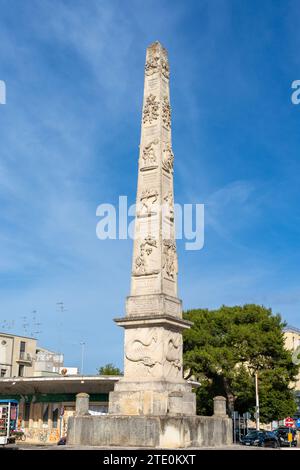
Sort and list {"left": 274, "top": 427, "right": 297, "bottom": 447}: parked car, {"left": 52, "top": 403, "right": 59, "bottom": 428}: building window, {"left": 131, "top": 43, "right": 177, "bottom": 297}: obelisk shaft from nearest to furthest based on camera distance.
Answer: {"left": 131, "top": 43, "right": 177, "bottom": 297}: obelisk shaft
{"left": 274, "top": 427, "right": 297, "bottom": 447}: parked car
{"left": 52, "top": 403, "right": 59, "bottom": 428}: building window

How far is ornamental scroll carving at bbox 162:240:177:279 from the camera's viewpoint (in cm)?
1806

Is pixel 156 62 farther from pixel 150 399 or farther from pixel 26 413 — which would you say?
pixel 26 413

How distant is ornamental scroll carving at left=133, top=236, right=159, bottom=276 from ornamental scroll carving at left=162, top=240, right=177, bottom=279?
41 cm

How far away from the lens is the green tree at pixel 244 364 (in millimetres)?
41625

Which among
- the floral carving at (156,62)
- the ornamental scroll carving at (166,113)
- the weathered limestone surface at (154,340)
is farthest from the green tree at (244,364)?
the floral carving at (156,62)

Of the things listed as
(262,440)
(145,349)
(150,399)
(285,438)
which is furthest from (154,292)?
(285,438)

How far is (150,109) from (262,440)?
2112 cm

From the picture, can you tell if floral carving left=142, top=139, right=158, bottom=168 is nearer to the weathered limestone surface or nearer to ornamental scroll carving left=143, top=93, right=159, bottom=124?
the weathered limestone surface

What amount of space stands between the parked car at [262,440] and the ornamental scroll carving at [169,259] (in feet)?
59.2

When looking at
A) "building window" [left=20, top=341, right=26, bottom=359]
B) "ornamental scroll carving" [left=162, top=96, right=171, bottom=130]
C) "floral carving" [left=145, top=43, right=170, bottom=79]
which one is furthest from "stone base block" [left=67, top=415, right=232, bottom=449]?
"building window" [left=20, top=341, right=26, bottom=359]

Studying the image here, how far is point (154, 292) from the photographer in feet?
57.6

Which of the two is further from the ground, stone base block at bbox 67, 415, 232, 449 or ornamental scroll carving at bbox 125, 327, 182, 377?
ornamental scroll carving at bbox 125, 327, 182, 377
